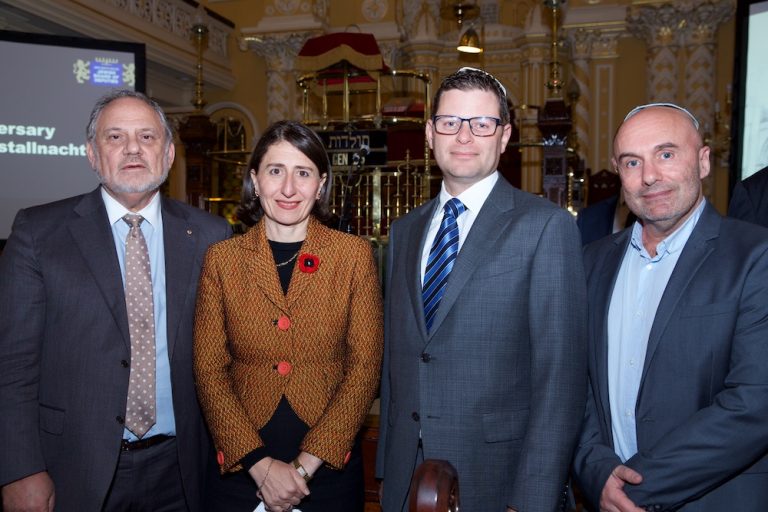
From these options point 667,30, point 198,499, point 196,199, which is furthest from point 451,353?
point 667,30

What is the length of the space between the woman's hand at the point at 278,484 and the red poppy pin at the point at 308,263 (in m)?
0.57

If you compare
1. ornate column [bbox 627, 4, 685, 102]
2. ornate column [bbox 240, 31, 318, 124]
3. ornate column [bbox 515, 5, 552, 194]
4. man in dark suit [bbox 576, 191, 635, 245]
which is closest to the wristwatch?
man in dark suit [bbox 576, 191, 635, 245]

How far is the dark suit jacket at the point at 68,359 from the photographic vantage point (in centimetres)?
204

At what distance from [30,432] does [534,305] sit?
150cm

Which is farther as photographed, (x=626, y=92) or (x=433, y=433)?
(x=626, y=92)

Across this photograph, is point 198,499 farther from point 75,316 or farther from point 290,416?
point 75,316

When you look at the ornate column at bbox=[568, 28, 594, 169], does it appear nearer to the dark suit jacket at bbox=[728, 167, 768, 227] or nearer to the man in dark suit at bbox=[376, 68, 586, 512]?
the dark suit jacket at bbox=[728, 167, 768, 227]

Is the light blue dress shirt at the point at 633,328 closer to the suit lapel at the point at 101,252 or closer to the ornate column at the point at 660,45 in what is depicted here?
the suit lapel at the point at 101,252

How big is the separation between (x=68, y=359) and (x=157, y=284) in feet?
1.14

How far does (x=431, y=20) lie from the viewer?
1243 centimetres

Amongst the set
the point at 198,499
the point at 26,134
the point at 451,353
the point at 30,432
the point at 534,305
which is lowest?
the point at 198,499

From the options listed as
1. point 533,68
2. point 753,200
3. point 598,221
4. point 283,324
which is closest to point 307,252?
point 283,324

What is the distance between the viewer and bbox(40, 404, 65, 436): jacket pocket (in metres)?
2.10

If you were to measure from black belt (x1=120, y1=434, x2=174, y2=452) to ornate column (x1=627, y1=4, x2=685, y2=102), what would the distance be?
10.5 metres
